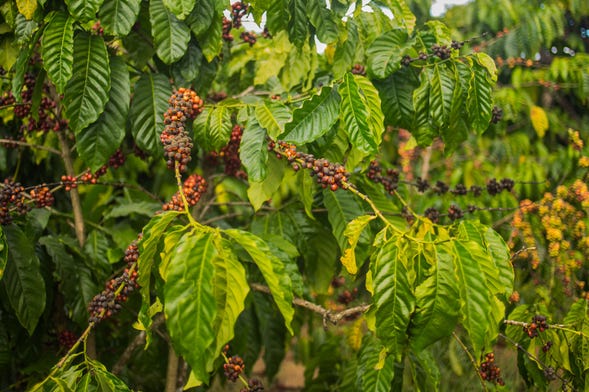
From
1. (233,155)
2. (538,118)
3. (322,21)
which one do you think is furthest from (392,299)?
(538,118)

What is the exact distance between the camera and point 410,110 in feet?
4.74

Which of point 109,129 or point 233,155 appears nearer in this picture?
point 109,129

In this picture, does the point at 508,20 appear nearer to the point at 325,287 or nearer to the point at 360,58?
the point at 360,58

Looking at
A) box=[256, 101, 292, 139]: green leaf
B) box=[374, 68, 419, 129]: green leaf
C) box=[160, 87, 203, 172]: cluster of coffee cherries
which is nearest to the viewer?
box=[160, 87, 203, 172]: cluster of coffee cherries

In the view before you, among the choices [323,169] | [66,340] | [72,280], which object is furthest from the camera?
[66,340]

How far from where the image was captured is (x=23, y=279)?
141 cm

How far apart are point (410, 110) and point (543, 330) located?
2.11ft

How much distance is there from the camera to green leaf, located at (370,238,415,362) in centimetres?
95

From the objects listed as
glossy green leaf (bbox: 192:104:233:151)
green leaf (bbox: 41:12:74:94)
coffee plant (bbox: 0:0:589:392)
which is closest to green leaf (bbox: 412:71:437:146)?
coffee plant (bbox: 0:0:589:392)

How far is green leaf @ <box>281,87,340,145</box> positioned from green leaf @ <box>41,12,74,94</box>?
1.80 feet

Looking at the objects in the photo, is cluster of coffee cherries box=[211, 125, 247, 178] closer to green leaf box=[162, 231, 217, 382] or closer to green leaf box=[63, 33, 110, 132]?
green leaf box=[63, 33, 110, 132]

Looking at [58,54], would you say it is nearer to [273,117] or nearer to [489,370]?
[273,117]

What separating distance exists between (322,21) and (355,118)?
0.38m

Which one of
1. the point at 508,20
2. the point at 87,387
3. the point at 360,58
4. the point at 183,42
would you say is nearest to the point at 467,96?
the point at 360,58
